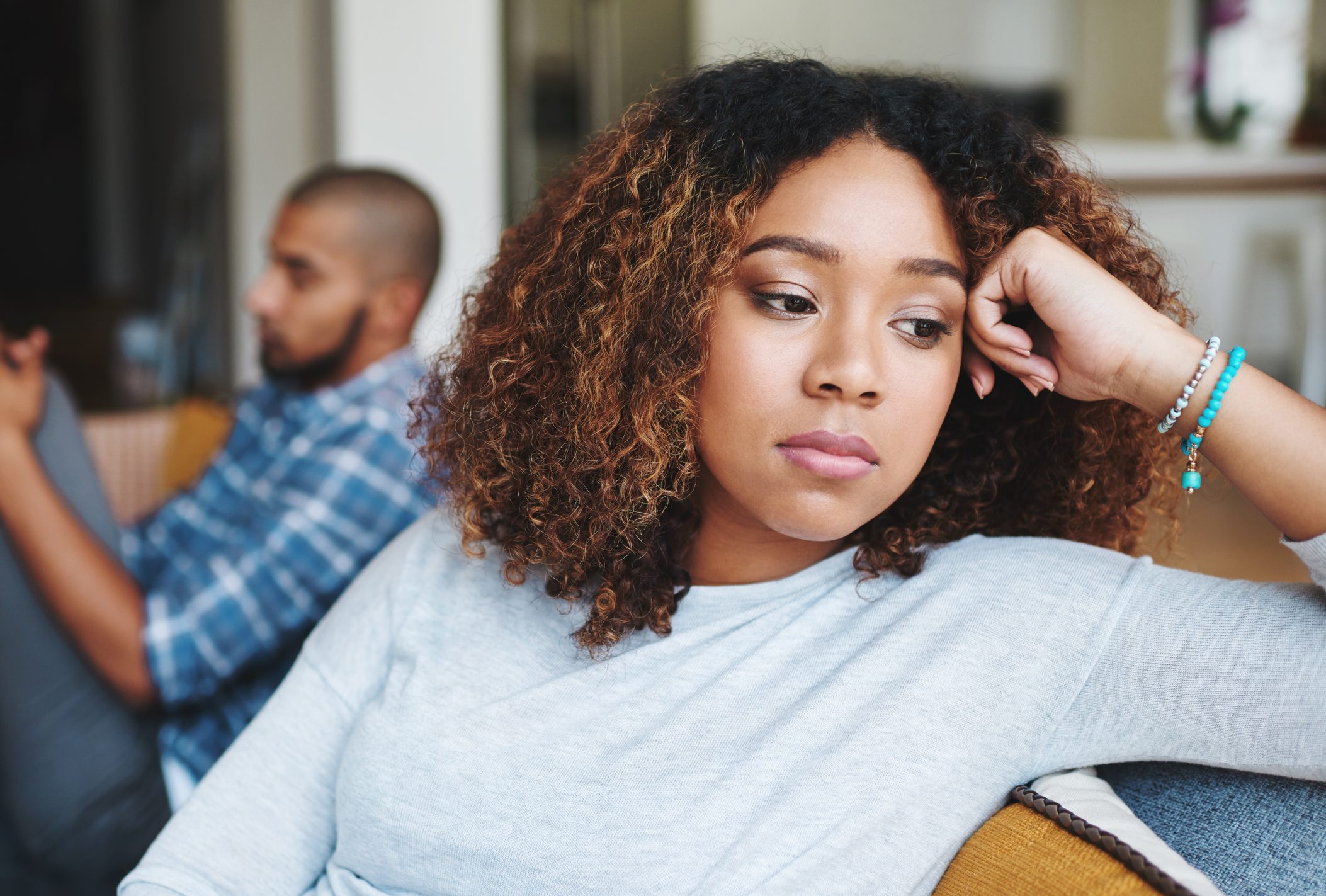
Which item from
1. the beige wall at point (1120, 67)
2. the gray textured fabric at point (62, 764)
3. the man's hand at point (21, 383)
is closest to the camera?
the gray textured fabric at point (62, 764)

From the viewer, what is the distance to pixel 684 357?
910 mm

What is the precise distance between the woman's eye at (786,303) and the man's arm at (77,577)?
102cm

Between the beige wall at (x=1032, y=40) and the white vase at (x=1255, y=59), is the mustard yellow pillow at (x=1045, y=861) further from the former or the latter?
the white vase at (x=1255, y=59)

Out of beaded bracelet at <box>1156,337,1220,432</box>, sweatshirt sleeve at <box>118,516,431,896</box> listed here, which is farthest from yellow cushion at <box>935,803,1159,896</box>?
sweatshirt sleeve at <box>118,516,431,896</box>

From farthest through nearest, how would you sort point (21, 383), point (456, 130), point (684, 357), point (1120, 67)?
point (1120, 67)
point (456, 130)
point (21, 383)
point (684, 357)

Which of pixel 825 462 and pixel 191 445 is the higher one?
pixel 825 462

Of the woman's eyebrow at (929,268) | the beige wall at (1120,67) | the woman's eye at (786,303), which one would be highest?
A: the beige wall at (1120,67)

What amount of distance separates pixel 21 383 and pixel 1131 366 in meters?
1.50

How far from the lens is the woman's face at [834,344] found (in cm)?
86

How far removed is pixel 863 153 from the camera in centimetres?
90

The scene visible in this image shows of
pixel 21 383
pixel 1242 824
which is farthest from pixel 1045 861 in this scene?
pixel 21 383

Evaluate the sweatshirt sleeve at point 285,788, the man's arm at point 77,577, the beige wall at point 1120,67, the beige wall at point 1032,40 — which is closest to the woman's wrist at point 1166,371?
the sweatshirt sleeve at point 285,788

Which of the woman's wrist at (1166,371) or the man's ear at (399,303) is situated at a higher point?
the woman's wrist at (1166,371)

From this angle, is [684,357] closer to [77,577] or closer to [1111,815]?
[1111,815]
